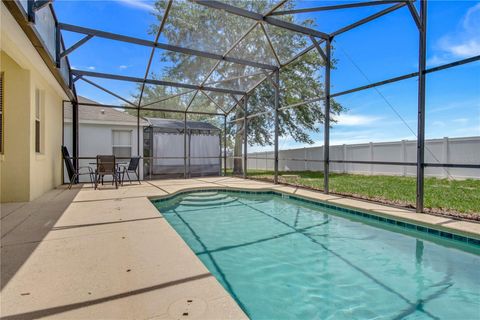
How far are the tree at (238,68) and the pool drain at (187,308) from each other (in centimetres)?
573

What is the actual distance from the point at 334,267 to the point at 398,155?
8638 millimetres

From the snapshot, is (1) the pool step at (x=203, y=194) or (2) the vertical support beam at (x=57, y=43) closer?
(2) the vertical support beam at (x=57, y=43)

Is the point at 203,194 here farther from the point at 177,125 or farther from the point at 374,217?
the point at 177,125

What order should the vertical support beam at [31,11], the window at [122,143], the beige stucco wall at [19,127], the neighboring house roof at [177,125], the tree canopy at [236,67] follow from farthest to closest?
the neighboring house roof at [177,125] → the window at [122,143] → the tree canopy at [236,67] → the beige stucco wall at [19,127] → the vertical support beam at [31,11]

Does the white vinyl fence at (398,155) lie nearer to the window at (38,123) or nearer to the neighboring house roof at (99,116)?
the neighboring house roof at (99,116)

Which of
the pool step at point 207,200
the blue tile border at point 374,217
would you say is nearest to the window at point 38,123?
the blue tile border at point 374,217

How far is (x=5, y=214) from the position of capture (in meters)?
3.73

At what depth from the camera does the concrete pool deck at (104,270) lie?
4.87ft

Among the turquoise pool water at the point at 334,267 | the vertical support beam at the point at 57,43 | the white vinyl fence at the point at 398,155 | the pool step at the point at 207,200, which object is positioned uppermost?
the vertical support beam at the point at 57,43

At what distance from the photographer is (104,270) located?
200 centimetres

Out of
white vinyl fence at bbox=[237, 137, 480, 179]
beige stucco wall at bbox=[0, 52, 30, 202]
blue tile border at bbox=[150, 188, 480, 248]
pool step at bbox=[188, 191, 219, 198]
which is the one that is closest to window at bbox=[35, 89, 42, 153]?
beige stucco wall at bbox=[0, 52, 30, 202]

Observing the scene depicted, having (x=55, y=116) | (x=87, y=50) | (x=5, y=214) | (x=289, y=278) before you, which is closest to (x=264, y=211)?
(x=289, y=278)

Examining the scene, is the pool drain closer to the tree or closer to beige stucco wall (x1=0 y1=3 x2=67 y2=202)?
beige stucco wall (x1=0 y1=3 x2=67 y2=202)

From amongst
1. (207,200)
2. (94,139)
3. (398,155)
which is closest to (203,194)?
(207,200)
